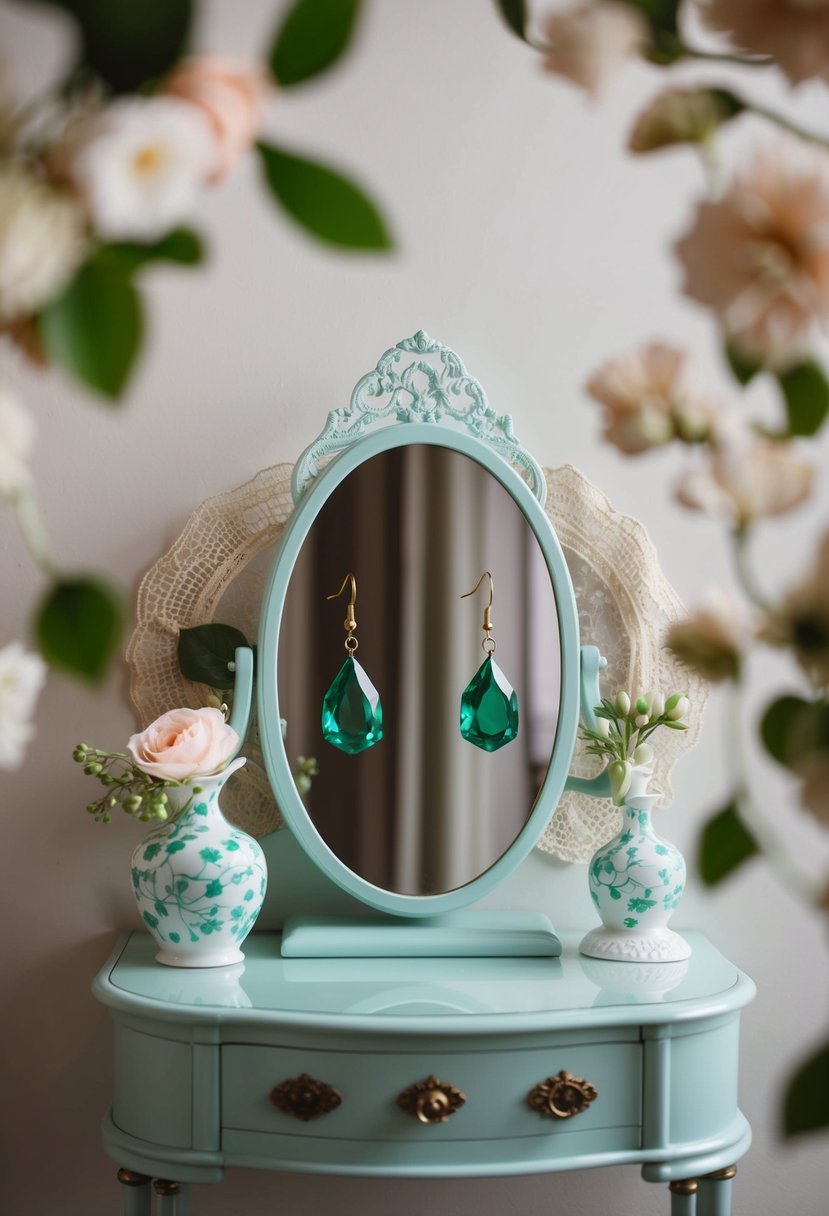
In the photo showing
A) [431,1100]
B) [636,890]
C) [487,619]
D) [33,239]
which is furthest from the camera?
[487,619]

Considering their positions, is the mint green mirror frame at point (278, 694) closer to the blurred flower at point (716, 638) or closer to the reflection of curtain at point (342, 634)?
the reflection of curtain at point (342, 634)

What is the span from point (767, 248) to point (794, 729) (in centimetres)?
7

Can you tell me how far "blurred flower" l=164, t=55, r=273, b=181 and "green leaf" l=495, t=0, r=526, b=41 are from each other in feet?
0.22

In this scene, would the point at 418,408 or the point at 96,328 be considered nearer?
the point at 96,328

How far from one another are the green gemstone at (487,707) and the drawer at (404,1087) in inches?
16.8

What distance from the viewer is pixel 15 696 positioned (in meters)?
0.20

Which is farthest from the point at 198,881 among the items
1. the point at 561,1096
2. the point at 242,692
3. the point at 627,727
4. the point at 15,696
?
the point at 15,696

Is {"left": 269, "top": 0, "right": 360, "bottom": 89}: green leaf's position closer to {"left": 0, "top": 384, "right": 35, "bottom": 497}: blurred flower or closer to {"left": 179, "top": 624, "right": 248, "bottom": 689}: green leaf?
{"left": 0, "top": 384, "right": 35, "bottom": 497}: blurred flower

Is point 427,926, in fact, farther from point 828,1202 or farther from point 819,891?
point 819,891

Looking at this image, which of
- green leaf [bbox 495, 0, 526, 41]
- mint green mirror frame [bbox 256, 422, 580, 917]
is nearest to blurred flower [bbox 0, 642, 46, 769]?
green leaf [bbox 495, 0, 526, 41]

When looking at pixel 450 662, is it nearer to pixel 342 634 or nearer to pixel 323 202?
pixel 342 634

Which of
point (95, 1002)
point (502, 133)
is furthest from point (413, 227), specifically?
point (95, 1002)

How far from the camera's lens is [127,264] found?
167 mm

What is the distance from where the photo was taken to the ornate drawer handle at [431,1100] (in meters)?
1.29
